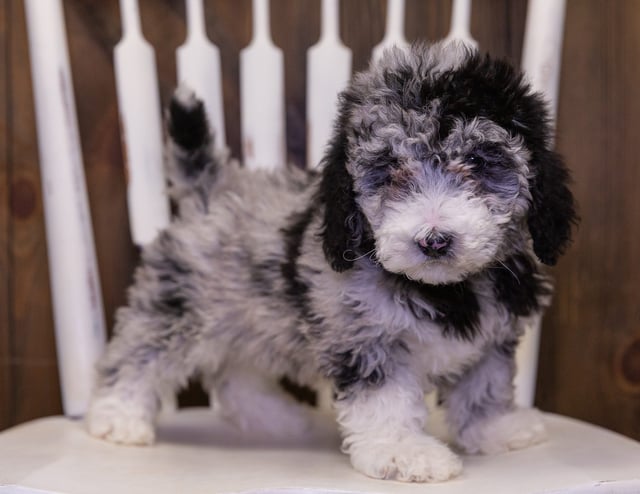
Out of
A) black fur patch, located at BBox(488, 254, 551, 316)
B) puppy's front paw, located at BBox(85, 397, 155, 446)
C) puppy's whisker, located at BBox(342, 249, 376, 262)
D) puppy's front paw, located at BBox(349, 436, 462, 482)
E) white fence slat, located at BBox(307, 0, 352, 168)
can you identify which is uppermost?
white fence slat, located at BBox(307, 0, 352, 168)

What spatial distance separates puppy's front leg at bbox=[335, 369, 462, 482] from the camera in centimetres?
110

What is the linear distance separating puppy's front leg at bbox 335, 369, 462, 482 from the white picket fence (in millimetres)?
421

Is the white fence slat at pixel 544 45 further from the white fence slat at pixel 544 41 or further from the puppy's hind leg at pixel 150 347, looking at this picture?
the puppy's hind leg at pixel 150 347

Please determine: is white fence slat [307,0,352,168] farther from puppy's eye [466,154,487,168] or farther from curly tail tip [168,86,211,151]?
puppy's eye [466,154,487,168]

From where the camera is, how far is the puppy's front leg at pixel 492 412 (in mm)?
1269

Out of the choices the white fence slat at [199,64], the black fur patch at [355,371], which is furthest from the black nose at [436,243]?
the white fence slat at [199,64]

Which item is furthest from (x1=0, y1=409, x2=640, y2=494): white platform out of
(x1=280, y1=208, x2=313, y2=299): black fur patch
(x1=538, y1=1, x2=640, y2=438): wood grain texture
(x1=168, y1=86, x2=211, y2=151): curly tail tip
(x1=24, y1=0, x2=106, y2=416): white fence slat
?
(x1=168, y1=86, x2=211, y2=151): curly tail tip

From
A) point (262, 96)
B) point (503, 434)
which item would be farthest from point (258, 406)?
point (262, 96)

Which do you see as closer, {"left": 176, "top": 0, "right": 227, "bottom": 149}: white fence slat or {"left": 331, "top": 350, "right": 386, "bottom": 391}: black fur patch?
{"left": 331, "top": 350, "right": 386, "bottom": 391}: black fur patch

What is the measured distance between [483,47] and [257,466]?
3.21ft

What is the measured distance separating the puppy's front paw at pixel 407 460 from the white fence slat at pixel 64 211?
0.59 m

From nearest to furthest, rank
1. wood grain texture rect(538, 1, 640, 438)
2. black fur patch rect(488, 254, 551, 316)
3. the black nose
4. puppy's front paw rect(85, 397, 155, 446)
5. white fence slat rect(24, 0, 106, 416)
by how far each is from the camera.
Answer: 1. the black nose
2. black fur patch rect(488, 254, 551, 316)
3. puppy's front paw rect(85, 397, 155, 446)
4. white fence slat rect(24, 0, 106, 416)
5. wood grain texture rect(538, 1, 640, 438)

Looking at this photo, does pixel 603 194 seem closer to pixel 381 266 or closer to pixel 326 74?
pixel 326 74

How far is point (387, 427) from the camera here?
115 cm
